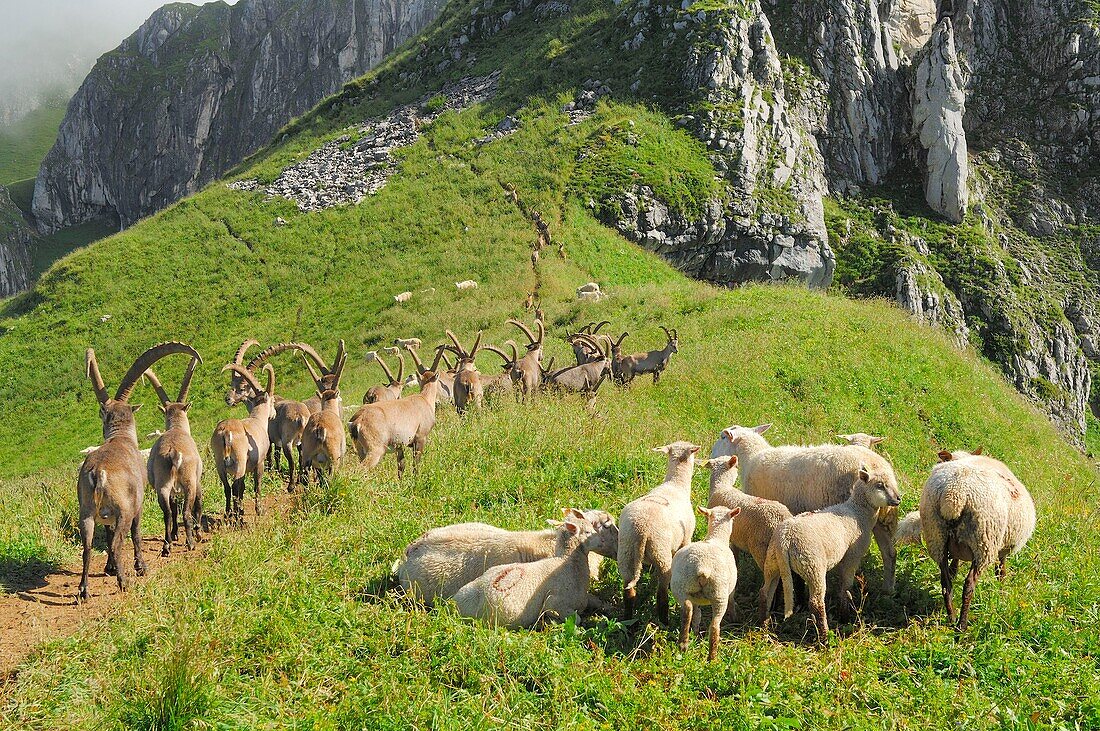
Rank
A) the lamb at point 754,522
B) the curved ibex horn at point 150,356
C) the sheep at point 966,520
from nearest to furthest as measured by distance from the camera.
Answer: the sheep at point 966,520
the lamb at point 754,522
the curved ibex horn at point 150,356

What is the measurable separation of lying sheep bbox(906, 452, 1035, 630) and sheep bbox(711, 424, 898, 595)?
1.58 feet

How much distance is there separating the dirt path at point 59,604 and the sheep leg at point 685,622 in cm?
493

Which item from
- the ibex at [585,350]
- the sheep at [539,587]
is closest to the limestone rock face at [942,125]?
the ibex at [585,350]

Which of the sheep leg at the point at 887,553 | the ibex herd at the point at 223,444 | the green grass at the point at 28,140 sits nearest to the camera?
→ the sheep leg at the point at 887,553

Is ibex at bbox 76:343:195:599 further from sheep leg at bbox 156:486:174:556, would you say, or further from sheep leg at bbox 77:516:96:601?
sheep leg at bbox 156:486:174:556

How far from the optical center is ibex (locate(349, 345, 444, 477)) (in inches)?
397

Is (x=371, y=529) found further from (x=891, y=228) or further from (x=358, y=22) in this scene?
(x=358, y=22)

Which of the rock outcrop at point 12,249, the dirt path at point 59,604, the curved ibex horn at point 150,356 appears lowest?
the dirt path at point 59,604

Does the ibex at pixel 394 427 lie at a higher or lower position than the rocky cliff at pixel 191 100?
lower

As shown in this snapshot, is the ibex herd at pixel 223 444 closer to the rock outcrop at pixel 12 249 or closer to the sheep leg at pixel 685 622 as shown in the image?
the sheep leg at pixel 685 622

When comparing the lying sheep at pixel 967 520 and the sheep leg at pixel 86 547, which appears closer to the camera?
the lying sheep at pixel 967 520

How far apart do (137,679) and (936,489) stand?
21.5ft

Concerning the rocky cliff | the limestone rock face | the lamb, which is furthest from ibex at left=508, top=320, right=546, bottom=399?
the rocky cliff

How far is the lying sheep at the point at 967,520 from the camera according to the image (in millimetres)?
5930
